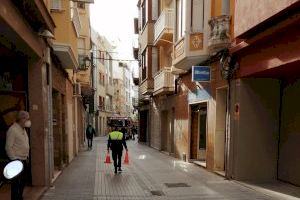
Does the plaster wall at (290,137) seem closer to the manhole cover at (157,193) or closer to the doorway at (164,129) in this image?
the manhole cover at (157,193)

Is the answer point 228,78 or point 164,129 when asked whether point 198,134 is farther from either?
point 164,129

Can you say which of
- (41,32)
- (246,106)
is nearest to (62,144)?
(41,32)

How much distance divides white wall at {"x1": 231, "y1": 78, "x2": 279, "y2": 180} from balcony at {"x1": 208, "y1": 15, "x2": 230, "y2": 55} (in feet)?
4.30

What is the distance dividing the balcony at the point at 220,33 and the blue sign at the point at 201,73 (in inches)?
52.2

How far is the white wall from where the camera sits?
35.6 ft

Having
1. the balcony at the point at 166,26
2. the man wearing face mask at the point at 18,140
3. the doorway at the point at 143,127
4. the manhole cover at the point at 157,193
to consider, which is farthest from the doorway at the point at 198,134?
the doorway at the point at 143,127

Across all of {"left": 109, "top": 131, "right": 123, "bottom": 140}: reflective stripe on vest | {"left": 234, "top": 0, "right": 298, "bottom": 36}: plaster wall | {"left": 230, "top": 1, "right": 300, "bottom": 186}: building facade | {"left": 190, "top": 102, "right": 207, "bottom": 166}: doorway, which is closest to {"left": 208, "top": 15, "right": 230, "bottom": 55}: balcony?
{"left": 230, "top": 1, "right": 300, "bottom": 186}: building facade

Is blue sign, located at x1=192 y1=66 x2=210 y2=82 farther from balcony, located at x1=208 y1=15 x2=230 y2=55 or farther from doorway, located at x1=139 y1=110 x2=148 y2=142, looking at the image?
doorway, located at x1=139 y1=110 x2=148 y2=142

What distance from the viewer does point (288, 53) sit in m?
8.23

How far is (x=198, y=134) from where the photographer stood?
52.2 feet

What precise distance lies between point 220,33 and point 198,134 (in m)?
5.59

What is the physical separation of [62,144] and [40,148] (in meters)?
4.62

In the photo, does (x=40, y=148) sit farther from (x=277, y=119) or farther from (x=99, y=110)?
(x=99, y=110)

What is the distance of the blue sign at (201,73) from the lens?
1307cm
